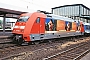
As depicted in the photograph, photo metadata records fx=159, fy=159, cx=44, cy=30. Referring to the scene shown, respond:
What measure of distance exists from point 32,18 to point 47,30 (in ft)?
8.17

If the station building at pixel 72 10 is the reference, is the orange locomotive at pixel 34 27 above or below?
below

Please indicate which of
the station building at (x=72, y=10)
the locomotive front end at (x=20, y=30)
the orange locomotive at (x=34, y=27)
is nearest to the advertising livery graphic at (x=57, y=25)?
the orange locomotive at (x=34, y=27)

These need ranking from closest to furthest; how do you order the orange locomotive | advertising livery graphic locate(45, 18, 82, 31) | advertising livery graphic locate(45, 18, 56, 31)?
1. the orange locomotive
2. advertising livery graphic locate(45, 18, 56, 31)
3. advertising livery graphic locate(45, 18, 82, 31)

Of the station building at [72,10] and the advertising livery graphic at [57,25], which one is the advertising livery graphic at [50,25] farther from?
the station building at [72,10]

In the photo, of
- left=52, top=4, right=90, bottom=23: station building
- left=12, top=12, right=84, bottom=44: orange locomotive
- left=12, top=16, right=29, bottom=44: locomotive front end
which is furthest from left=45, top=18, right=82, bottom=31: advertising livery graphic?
left=52, top=4, right=90, bottom=23: station building

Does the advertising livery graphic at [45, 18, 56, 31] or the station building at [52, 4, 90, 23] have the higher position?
the station building at [52, 4, 90, 23]

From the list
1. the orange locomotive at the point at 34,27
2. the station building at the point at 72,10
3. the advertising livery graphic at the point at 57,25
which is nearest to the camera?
the orange locomotive at the point at 34,27

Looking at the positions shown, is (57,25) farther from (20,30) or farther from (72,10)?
(72,10)

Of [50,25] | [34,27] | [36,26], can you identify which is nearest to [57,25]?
[50,25]

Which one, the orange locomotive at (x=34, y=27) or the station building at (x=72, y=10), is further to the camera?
the station building at (x=72, y=10)

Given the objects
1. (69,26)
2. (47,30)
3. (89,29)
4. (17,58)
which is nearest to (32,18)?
(47,30)

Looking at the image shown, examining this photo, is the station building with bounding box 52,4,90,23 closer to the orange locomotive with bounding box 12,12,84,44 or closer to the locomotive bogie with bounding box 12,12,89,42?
the locomotive bogie with bounding box 12,12,89,42

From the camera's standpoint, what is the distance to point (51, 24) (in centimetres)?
1755

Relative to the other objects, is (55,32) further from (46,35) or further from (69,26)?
(69,26)
